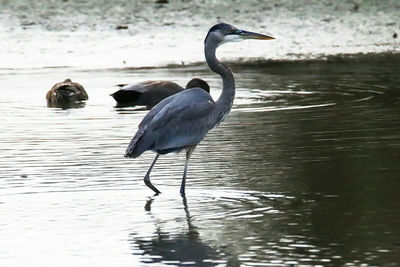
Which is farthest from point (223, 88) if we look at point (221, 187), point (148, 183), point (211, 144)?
A: point (211, 144)

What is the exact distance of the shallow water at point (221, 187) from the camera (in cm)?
730

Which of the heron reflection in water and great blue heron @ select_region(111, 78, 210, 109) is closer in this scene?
the heron reflection in water

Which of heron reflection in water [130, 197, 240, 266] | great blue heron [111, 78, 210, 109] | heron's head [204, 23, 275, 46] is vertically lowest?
great blue heron [111, 78, 210, 109]

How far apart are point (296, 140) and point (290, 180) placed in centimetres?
201

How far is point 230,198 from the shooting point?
29.1 feet

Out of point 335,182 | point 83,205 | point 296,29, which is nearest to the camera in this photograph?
point 83,205

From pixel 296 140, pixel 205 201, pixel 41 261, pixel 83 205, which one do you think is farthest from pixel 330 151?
pixel 41 261

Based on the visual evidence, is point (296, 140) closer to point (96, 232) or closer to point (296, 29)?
point (96, 232)

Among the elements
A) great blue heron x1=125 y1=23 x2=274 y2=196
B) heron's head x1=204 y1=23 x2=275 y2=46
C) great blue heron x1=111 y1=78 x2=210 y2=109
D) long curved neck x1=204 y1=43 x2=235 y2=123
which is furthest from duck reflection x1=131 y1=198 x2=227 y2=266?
great blue heron x1=111 y1=78 x2=210 y2=109

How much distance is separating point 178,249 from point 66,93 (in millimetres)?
7629

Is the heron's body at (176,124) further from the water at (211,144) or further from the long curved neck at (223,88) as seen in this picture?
the water at (211,144)

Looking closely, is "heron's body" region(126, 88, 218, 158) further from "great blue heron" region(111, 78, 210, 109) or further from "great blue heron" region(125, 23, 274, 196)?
"great blue heron" region(111, 78, 210, 109)

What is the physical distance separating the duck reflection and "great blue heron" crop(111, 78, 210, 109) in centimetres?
675

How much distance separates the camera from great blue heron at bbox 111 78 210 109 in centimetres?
1473
